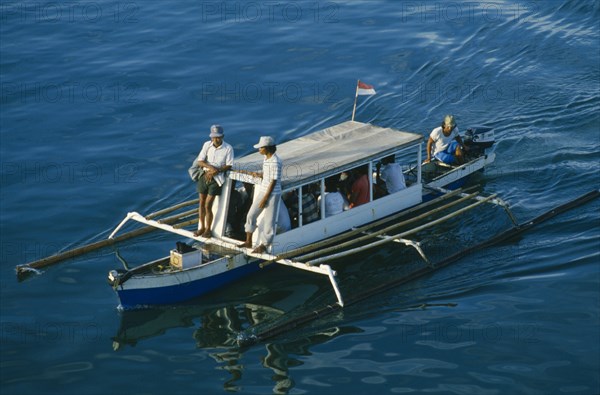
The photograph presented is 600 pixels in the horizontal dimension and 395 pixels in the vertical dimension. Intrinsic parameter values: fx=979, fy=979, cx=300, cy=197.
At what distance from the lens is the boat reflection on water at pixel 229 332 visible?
52.9 ft

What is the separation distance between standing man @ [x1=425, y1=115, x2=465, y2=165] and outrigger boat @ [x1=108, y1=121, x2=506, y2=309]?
1948 millimetres

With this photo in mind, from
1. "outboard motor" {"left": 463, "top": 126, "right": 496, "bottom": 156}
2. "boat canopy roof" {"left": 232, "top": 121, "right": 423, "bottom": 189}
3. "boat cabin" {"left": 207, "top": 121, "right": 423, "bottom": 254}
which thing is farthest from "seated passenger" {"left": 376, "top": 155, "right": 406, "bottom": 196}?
"outboard motor" {"left": 463, "top": 126, "right": 496, "bottom": 156}

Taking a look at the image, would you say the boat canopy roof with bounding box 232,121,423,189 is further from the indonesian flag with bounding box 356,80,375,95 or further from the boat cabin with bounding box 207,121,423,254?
the indonesian flag with bounding box 356,80,375,95

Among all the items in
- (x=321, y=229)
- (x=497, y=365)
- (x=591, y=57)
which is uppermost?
(x=591, y=57)

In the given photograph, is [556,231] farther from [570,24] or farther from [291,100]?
[570,24]

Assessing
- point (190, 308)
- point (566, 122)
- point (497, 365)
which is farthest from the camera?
point (566, 122)

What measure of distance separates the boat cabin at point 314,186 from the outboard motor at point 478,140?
10.3 ft

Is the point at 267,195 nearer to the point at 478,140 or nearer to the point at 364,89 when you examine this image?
the point at 364,89

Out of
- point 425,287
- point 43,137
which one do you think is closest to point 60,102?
point 43,137

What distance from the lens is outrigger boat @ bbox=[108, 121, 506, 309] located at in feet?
57.7

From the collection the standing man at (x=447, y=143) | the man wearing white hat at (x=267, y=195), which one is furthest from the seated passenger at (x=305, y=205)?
the standing man at (x=447, y=143)

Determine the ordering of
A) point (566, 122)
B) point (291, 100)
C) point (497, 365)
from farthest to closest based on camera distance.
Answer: point (291, 100) → point (566, 122) → point (497, 365)

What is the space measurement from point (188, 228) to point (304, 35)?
1386 cm

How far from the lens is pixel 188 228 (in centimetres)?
2069
